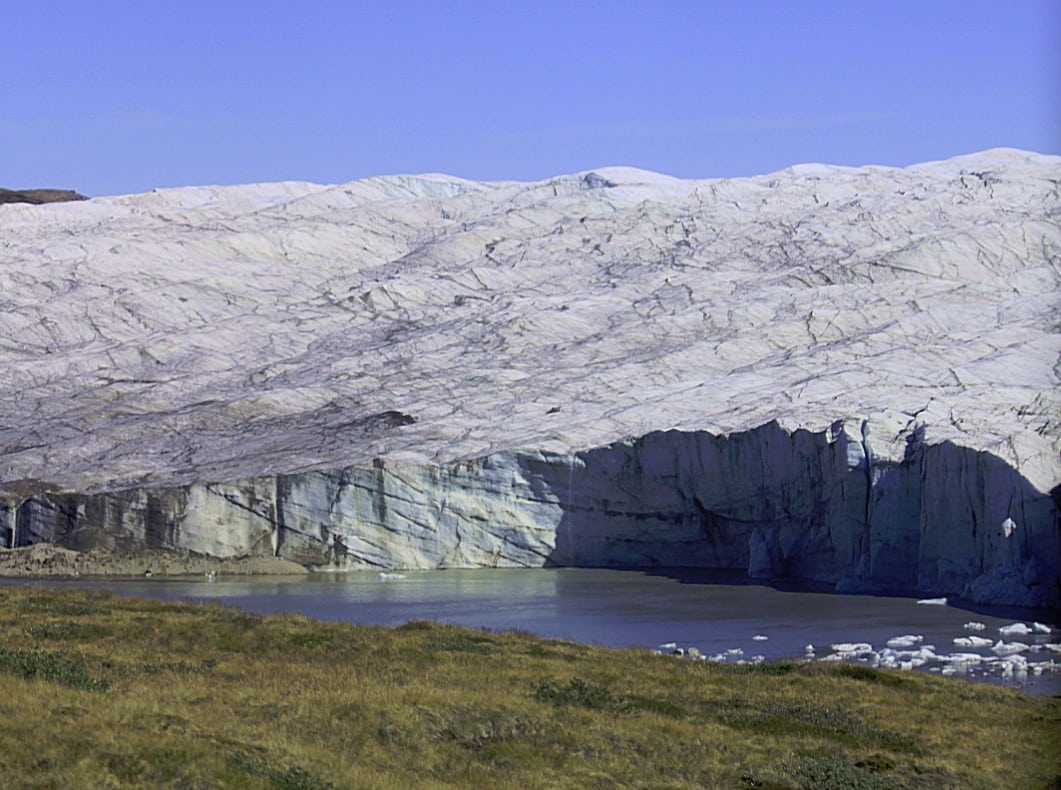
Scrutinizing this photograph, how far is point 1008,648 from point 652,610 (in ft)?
29.0

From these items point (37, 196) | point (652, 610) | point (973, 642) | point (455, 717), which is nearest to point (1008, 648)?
point (973, 642)

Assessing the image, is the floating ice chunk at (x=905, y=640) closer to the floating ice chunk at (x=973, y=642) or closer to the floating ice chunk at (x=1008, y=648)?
the floating ice chunk at (x=973, y=642)

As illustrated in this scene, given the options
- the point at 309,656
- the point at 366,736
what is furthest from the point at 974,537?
the point at 366,736

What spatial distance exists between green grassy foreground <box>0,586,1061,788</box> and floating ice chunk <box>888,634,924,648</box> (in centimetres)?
522

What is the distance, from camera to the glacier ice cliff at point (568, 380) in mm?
36625

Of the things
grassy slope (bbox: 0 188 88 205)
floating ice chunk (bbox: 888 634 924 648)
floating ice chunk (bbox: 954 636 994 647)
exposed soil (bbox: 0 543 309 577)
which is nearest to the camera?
floating ice chunk (bbox: 954 636 994 647)

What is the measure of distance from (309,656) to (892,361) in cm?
2962

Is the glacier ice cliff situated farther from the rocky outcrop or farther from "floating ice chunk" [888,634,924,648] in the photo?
"floating ice chunk" [888,634,924,648]

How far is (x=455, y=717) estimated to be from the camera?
47.6ft

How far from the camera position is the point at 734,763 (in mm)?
13984

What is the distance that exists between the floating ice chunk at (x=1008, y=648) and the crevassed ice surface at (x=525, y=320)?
626cm

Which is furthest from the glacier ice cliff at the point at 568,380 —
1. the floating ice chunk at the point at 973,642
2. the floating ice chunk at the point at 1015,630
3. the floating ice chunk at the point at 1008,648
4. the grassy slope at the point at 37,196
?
the grassy slope at the point at 37,196

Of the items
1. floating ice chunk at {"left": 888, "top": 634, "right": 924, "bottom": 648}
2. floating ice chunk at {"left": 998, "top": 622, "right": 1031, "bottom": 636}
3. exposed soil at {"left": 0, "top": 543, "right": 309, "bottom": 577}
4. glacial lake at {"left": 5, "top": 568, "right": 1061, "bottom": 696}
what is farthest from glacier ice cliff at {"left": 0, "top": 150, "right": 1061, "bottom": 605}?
floating ice chunk at {"left": 888, "top": 634, "right": 924, "bottom": 648}

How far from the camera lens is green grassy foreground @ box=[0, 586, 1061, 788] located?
1177cm
